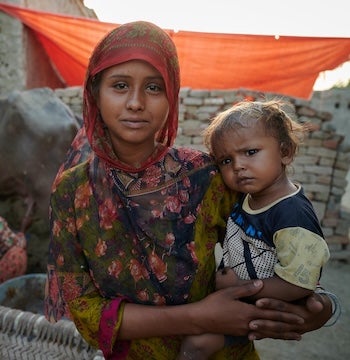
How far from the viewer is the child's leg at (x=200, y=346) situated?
1217 mm

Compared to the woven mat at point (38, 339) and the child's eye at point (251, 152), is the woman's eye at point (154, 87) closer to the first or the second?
the child's eye at point (251, 152)

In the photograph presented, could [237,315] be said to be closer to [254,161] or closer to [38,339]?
[254,161]

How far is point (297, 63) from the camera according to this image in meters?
5.02

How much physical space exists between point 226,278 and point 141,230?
336 millimetres

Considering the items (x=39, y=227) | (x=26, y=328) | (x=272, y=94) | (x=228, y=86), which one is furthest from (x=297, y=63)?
(x=26, y=328)

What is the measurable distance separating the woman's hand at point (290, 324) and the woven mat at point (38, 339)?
128cm

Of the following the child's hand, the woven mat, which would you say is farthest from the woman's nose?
the woven mat

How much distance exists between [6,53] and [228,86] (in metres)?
3.45

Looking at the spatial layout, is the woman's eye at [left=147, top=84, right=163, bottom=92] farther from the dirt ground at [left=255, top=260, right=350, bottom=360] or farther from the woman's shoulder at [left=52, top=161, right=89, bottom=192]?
the dirt ground at [left=255, top=260, right=350, bottom=360]

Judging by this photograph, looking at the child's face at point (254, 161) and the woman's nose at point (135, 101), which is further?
the child's face at point (254, 161)

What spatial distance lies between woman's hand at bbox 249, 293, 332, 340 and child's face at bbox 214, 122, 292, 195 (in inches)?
14.6

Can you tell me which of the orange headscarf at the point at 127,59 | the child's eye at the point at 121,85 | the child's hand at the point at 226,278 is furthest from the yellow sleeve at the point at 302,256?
the child's eye at the point at 121,85

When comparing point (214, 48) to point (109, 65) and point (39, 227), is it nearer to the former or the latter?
point (39, 227)

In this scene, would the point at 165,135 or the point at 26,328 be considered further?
the point at 26,328
